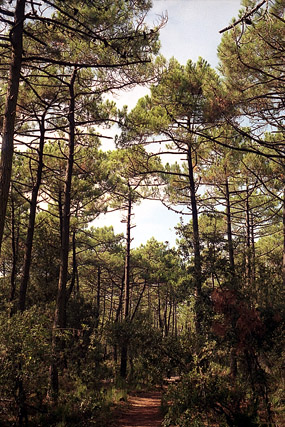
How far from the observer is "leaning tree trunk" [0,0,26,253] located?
4.87 m

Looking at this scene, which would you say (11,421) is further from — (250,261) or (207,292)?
(250,261)

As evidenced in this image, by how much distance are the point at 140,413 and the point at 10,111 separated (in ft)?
27.9

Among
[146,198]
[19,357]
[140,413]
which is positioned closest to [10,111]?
[19,357]

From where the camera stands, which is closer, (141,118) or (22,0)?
(22,0)

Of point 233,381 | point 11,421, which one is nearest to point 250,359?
point 233,381

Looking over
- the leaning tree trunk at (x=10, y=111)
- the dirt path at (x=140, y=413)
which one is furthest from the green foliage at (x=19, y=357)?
the dirt path at (x=140, y=413)

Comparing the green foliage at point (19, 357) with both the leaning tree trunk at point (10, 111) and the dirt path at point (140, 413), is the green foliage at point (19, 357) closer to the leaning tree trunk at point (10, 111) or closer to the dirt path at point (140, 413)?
the leaning tree trunk at point (10, 111)

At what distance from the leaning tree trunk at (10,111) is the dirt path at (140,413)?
19.8ft

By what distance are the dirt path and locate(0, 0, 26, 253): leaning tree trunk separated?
6049 millimetres

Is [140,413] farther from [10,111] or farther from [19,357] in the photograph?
[10,111]

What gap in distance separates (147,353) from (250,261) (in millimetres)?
3873

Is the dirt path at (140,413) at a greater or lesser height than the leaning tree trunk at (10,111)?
lesser

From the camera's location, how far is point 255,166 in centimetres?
1443

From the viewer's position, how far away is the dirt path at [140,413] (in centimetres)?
799
